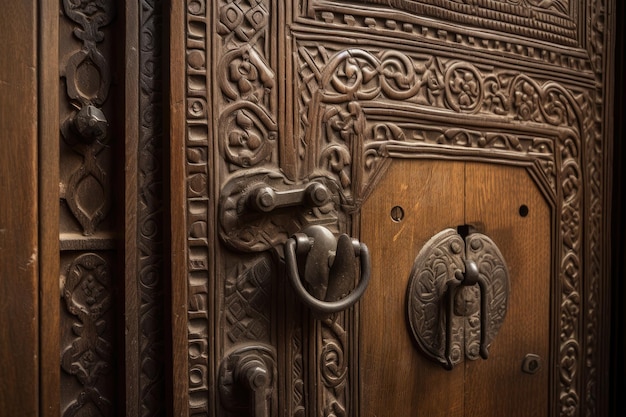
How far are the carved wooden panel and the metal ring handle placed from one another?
1.8 inches

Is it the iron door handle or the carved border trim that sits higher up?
the carved border trim

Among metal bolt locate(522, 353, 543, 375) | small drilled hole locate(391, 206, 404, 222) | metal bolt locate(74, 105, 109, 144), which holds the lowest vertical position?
metal bolt locate(522, 353, 543, 375)

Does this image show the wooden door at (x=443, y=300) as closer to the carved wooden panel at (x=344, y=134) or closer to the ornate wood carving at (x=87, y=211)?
the carved wooden panel at (x=344, y=134)

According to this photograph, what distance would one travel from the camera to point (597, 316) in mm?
1157

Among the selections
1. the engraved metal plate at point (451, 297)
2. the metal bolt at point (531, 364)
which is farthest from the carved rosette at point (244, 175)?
the metal bolt at point (531, 364)

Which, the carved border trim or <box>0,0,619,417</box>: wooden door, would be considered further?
the carved border trim

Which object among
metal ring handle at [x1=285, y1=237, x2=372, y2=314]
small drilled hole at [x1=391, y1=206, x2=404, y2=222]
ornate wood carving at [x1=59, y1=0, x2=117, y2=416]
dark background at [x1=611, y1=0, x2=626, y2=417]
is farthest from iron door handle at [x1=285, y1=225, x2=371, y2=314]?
dark background at [x1=611, y1=0, x2=626, y2=417]

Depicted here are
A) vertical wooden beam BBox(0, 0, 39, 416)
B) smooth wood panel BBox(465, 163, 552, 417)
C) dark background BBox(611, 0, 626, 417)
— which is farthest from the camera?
dark background BBox(611, 0, 626, 417)

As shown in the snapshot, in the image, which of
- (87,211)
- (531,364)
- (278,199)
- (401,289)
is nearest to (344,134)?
(278,199)

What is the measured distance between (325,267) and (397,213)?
0.59ft

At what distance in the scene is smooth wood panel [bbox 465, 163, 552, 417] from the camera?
40.3 inches

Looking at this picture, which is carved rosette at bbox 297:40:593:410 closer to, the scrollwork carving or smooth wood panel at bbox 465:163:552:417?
smooth wood panel at bbox 465:163:552:417

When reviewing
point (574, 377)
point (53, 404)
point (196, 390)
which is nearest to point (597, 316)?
point (574, 377)

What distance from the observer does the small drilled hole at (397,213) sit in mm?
944
